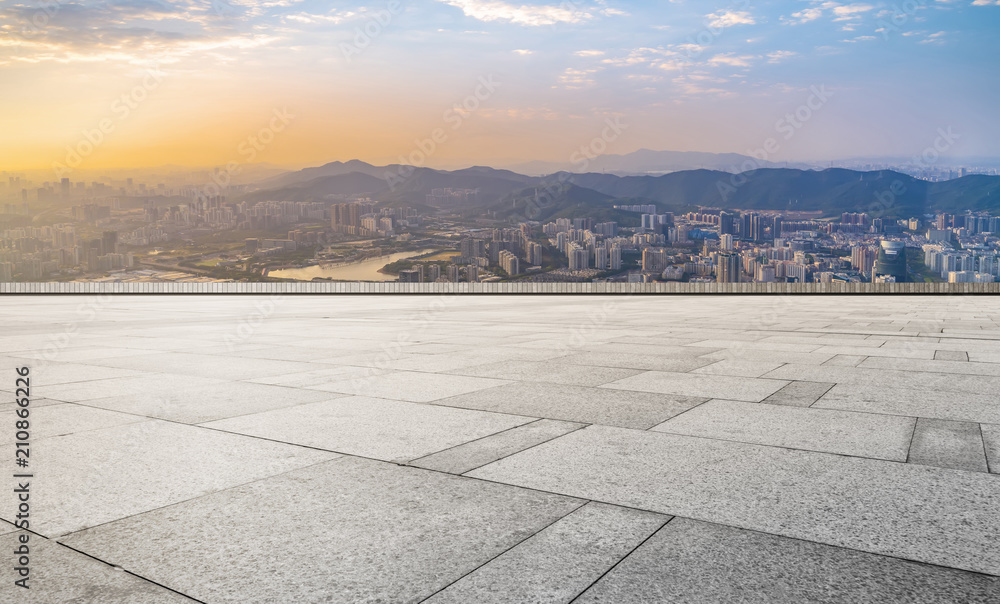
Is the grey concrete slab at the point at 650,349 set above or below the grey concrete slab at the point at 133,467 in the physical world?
below

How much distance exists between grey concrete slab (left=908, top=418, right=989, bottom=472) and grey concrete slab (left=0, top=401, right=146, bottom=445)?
6.91m

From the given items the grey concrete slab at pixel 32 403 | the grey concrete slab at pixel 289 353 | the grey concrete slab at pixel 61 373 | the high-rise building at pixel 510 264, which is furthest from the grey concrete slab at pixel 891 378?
the high-rise building at pixel 510 264

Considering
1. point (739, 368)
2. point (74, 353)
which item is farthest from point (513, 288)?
point (739, 368)

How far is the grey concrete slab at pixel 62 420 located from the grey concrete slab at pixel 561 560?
4849mm

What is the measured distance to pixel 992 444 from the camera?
18.0 ft

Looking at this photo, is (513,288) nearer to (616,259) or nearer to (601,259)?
(601,259)

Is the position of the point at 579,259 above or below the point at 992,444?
below

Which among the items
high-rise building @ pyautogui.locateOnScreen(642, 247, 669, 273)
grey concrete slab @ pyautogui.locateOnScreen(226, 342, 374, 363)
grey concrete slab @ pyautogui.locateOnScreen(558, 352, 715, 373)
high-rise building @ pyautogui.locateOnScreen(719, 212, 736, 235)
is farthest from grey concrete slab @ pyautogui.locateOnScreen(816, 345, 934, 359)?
high-rise building @ pyautogui.locateOnScreen(719, 212, 736, 235)

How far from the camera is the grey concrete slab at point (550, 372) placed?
29.3 feet

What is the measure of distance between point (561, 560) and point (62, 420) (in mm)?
5749

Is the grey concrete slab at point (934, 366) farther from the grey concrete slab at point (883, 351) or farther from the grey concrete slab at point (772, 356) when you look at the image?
the grey concrete slab at point (772, 356)

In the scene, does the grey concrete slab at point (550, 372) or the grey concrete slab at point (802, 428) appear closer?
the grey concrete slab at point (802, 428)

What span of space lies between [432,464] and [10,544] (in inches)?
99.3

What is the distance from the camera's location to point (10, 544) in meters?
3.62
